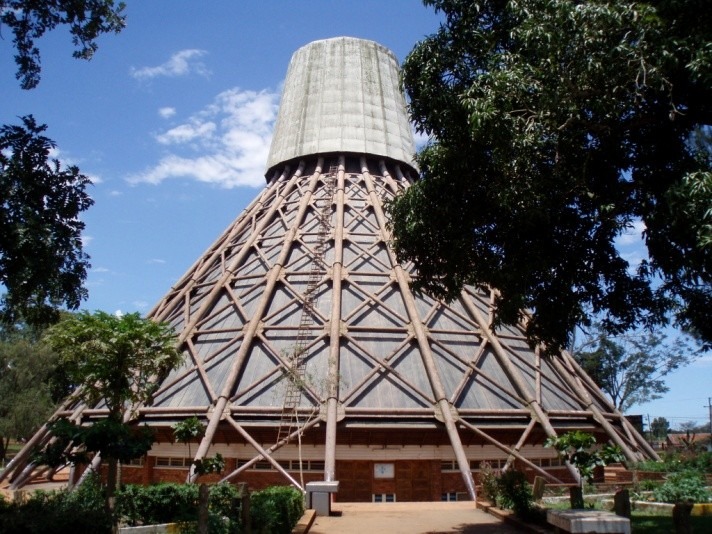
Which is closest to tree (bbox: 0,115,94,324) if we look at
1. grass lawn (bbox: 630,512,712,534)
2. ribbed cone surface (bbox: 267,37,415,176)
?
grass lawn (bbox: 630,512,712,534)

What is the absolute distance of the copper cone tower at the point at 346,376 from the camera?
19109 mm

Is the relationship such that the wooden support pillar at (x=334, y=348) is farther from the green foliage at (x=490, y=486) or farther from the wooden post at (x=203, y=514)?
the wooden post at (x=203, y=514)

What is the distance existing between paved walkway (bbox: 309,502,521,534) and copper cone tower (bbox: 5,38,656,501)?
155cm

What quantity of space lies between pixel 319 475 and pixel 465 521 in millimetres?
5887

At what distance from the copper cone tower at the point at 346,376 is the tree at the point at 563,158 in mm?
6015

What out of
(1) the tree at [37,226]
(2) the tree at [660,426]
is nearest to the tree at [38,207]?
(1) the tree at [37,226]

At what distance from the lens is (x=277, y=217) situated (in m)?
29.5

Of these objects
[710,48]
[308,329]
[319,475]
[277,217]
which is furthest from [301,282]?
[710,48]

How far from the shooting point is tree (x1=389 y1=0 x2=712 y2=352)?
9633mm

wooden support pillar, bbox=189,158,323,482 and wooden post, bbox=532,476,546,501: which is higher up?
wooden support pillar, bbox=189,158,323,482

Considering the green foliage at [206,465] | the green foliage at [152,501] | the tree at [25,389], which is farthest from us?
the tree at [25,389]

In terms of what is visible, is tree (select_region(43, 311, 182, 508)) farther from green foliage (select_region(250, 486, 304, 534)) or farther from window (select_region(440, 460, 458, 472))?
window (select_region(440, 460, 458, 472))

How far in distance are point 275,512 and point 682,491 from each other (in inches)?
429

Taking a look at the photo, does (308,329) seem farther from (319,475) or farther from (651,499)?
(651,499)
